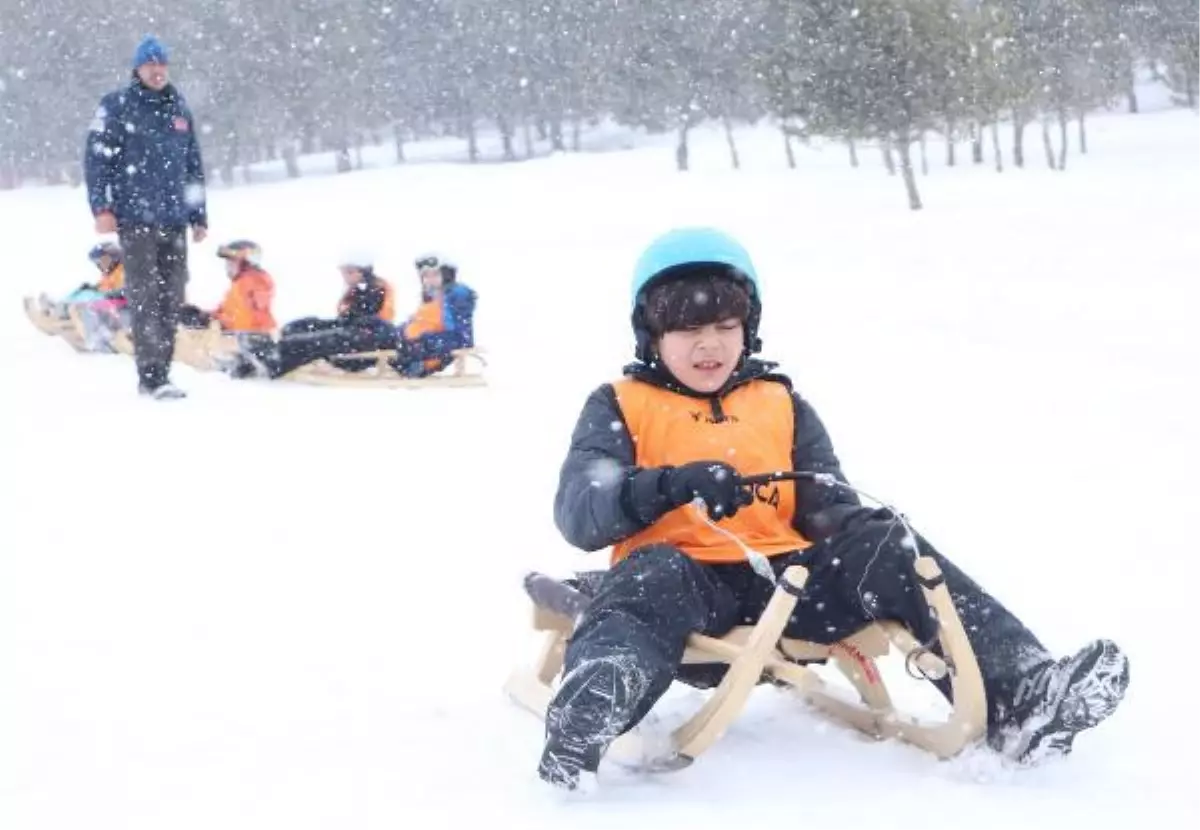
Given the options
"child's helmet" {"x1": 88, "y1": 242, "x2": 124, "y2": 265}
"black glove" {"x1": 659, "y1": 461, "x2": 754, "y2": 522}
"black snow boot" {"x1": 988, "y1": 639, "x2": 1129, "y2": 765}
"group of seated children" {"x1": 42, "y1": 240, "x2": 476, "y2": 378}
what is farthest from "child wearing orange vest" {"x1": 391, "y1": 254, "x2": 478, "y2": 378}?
"black snow boot" {"x1": 988, "y1": 639, "x2": 1129, "y2": 765}

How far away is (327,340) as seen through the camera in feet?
35.4

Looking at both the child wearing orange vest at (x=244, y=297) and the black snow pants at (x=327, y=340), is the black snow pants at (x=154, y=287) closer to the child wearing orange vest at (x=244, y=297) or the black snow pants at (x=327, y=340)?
the black snow pants at (x=327, y=340)

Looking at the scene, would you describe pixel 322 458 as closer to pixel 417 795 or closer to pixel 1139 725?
pixel 417 795

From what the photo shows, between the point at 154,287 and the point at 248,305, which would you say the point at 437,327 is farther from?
the point at 154,287

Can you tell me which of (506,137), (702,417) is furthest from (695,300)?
(506,137)

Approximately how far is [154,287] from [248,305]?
2.85 metres

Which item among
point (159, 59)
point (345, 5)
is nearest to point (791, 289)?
point (159, 59)

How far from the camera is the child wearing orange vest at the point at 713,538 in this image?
9.46 feet

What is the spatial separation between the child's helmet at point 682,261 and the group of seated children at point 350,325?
291 inches

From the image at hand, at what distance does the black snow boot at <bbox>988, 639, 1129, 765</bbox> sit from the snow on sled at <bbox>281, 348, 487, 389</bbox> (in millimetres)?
7585

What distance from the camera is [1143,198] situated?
92.8 feet

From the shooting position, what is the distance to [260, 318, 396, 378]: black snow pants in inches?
424

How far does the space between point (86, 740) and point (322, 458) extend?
3.95 m

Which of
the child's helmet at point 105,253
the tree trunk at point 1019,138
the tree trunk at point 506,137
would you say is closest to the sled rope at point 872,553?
the child's helmet at point 105,253
